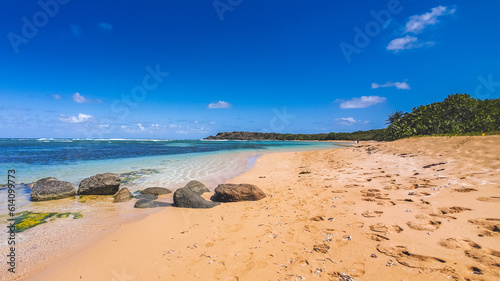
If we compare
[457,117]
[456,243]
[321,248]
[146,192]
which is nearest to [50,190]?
[146,192]

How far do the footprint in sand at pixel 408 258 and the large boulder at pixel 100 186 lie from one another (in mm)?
10454

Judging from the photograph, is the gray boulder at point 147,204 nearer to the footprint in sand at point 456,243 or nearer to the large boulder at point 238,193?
the large boulder at point 238,193

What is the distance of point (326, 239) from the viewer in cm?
407

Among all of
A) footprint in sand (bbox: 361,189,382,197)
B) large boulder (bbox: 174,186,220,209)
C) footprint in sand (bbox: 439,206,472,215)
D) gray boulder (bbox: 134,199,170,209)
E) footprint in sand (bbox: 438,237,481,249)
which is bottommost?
gray boulder (bbox: 134,199,170,209)

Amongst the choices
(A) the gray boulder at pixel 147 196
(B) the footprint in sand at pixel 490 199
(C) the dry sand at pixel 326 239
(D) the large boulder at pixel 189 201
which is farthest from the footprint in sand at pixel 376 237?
(A) the gray boulder at pixel 147 196

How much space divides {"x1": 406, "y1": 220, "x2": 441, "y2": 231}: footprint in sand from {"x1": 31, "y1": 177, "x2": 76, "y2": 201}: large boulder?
489 inches

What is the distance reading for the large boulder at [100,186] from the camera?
29.3 ft

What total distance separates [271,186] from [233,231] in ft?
15.8

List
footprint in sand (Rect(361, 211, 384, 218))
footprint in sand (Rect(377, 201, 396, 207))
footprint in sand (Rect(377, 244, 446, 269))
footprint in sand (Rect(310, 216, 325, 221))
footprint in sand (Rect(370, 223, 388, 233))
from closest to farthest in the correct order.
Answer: footprint in sand (Rect(377, 244, 446, 269)), footprint in sand (Rect(370, 223, 388, 233)), footprint in sand (Rect(361, 211, 384, 218)), footprint in sand (Rect(310, 216, 325, 221)), footprint in sand (Rect(377, 201, 396, 207))

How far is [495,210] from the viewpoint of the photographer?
4152mm

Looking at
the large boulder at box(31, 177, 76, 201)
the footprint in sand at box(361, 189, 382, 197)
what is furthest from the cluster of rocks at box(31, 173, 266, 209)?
the footprint in sand at box(361, 189, 382, 197)

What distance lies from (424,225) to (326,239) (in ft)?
6.89

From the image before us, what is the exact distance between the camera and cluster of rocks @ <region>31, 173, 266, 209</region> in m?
7.35

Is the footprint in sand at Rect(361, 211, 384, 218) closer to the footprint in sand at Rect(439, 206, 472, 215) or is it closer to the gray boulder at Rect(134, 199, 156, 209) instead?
the footprint in sand at Rect(439, 206, 472, 215)
